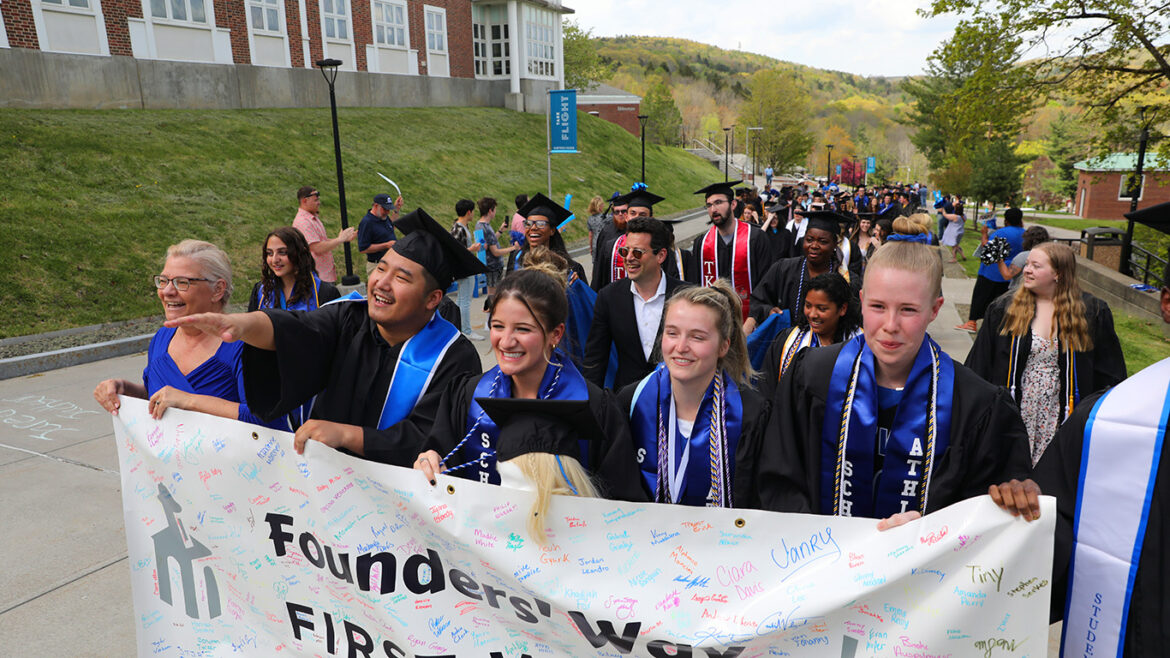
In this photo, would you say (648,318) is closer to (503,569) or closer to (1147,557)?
(503,569)

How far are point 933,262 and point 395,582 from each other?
2.07 m

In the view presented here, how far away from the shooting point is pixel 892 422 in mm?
2410

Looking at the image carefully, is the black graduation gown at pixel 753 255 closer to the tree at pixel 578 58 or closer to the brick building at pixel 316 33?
the brick building at pixel 316 33

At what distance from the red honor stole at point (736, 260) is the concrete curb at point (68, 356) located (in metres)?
7.49

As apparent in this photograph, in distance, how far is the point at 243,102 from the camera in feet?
79.4

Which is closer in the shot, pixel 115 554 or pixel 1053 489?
pixel 1053 489

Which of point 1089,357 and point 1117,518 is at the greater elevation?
point 1117,518

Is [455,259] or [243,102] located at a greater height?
[243,102]

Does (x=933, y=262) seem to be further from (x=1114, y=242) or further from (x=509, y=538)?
(x=1114, y=242)

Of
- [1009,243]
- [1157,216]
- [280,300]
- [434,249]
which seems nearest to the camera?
[1157,216]

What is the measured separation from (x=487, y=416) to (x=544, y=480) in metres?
0.42

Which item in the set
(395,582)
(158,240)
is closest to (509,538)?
(395,582)

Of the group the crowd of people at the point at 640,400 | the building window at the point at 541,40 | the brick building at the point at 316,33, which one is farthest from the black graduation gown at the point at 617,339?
the building window at the point at 541,40

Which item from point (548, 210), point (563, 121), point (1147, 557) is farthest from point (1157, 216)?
point (563, 121)
